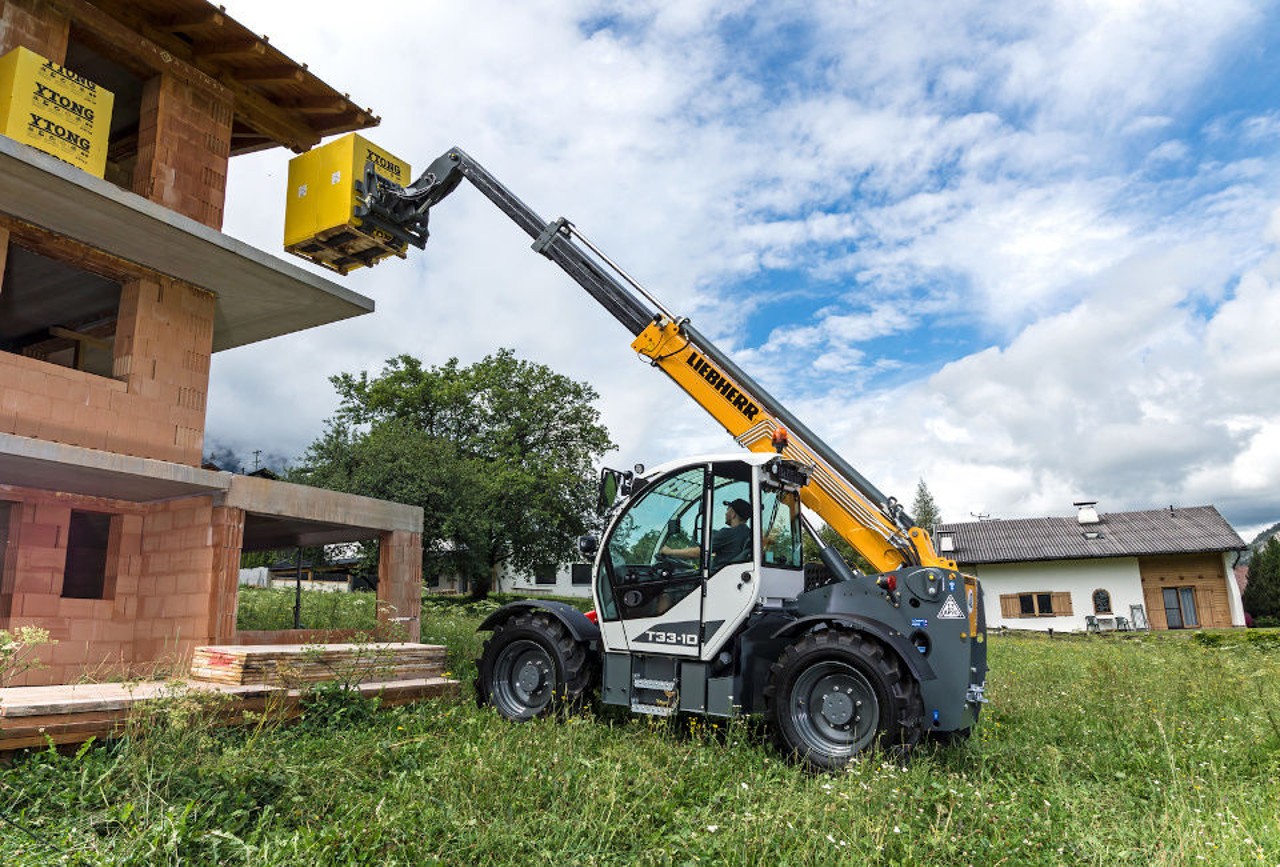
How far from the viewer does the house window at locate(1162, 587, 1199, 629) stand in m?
32.7

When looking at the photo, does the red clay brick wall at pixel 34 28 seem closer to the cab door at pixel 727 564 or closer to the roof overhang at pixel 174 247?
the roof overhang at pixel 174 247

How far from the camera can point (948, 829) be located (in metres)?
4.63

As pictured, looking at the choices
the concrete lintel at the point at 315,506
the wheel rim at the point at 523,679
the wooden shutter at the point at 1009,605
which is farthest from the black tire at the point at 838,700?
the wooden shutter at the point at 1009,605

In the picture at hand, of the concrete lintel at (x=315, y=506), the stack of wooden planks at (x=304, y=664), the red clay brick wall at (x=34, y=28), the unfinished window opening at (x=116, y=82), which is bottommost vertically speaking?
the stack of wooden planks at (x=304, y=664)

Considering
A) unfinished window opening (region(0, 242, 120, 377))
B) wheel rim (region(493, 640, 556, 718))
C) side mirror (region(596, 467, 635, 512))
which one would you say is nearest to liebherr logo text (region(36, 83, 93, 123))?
unfinished window opening (region(0, 242, 120, 377))

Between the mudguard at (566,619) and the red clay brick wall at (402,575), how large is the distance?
4149mm

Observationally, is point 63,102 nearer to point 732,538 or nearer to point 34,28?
point 34,28

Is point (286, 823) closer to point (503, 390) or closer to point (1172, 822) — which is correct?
point (1172, 822)

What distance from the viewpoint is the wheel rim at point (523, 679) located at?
810 centimetres

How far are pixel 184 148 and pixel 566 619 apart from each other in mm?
8413

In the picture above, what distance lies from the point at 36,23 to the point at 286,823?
998 centimetres

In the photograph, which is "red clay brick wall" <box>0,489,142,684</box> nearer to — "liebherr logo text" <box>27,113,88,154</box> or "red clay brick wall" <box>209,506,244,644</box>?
"red clay brick wall" <box>209,506,244,644</box>

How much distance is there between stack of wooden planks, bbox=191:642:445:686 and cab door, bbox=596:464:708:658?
9.11 feet

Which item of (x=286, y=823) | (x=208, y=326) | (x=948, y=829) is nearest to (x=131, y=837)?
(x=286, y=823)
